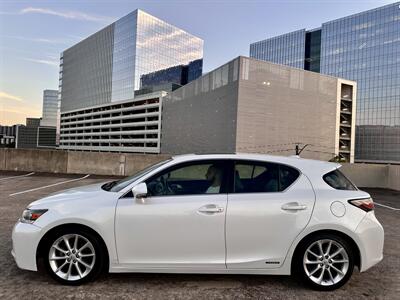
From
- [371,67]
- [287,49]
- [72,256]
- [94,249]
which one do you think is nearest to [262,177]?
[94,249]

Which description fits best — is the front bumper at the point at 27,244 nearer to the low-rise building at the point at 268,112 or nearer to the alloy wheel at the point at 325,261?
the alloy wheel at the point at 325,261

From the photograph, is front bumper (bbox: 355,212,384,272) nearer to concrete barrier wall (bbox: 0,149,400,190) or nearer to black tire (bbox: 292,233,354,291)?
black tire (bbox: 292,233,354,291)

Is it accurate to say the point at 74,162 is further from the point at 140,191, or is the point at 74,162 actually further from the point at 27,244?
the point at 140,191

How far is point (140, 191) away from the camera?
371 cm

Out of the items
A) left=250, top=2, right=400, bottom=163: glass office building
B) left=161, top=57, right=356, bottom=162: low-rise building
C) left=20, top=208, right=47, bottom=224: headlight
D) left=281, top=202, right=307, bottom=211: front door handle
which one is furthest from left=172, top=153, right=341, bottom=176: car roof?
left=250, top=2, right=400, bottom=163: glass office building

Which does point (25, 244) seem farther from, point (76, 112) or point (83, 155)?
point (76, 112)

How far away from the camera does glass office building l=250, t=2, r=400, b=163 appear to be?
9369 centimetres

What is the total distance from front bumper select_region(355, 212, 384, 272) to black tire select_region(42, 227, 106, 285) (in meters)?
2.82

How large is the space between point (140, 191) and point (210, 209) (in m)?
0.78

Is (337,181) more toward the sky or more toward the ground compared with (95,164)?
more toward the sky

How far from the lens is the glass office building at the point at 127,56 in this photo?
11462 cm

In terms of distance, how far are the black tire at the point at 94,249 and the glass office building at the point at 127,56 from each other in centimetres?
11282

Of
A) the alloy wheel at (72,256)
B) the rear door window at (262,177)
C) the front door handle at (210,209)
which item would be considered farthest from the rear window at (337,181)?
the alloy wheel at (72,256)

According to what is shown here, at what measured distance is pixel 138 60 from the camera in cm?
11388
